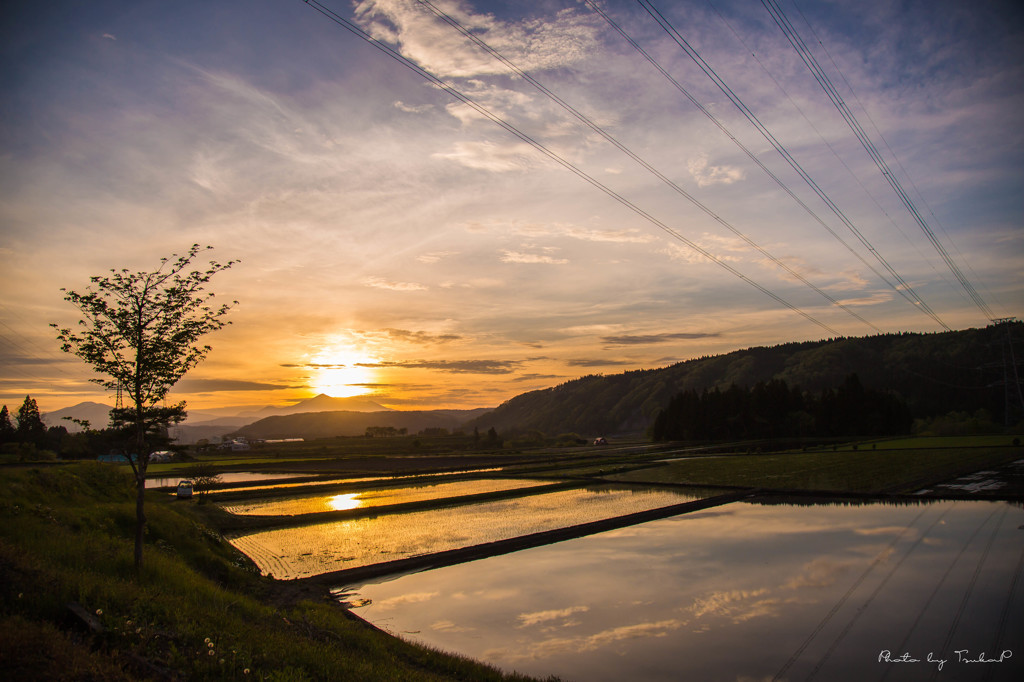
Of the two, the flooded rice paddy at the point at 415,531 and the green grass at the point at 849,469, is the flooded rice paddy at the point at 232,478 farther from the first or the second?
the green grass at the point at 849,469

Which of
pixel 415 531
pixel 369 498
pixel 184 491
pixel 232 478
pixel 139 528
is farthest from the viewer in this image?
pixel 232 478

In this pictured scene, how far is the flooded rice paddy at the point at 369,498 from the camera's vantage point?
105 ft

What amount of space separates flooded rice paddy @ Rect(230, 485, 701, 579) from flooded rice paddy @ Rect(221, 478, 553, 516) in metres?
4.27

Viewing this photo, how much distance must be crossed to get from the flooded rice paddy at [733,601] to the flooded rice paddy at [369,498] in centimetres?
825

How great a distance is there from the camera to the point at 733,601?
14.9 meters

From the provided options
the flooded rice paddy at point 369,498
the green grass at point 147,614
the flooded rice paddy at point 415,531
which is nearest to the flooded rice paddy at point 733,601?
the flooded rice paddy at point 415,531

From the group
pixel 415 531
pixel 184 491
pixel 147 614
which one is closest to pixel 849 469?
pixel 415 531

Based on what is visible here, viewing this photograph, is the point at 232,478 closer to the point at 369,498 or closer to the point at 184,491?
the point at 184,491

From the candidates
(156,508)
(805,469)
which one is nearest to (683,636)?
(156,508)

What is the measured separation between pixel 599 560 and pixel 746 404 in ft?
336

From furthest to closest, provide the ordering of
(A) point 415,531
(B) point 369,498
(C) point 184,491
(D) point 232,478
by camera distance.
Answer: (D) point 232,478
(B) point 369,498
(C) point 184,491
(A) point 415,531

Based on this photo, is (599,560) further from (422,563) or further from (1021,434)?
(1021,434)

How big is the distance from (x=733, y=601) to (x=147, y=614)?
13823 millimetres

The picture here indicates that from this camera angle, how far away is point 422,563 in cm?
1936
